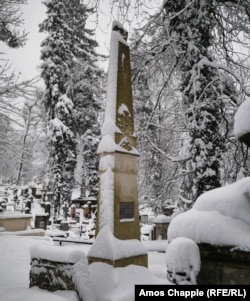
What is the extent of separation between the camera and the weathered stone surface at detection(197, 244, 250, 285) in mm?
2328

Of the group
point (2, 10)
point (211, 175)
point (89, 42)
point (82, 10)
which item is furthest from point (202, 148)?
point (89, 42)

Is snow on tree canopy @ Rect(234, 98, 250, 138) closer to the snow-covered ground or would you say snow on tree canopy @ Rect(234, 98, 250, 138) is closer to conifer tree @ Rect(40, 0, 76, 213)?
the snow-covered ground

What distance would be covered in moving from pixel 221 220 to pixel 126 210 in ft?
13.9

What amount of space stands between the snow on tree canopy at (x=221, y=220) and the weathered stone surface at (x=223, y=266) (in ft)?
0.19

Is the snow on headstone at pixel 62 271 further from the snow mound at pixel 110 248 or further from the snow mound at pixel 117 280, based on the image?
the snow mound at pixel 110 248

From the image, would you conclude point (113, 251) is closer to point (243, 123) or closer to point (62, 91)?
point (243, 123)

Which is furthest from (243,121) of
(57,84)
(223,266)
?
(57,84)

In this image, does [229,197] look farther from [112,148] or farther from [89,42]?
[89,42]

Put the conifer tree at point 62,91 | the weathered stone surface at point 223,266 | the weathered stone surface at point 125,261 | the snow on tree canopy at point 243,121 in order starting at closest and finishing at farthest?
the snow on tree canopy at point 243,121
the weathered stone surface at point 223,266
the weathered stone surface at point 125,261
the conifer tree at point 62,91

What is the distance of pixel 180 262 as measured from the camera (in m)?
2.54

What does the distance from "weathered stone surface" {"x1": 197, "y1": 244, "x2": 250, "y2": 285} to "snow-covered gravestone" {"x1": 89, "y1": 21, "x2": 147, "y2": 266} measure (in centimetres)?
348

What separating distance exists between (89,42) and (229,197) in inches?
1104

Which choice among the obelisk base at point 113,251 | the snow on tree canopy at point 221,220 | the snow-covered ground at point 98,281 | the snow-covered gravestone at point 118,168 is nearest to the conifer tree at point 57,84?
the snow-covered ground at point 98,281

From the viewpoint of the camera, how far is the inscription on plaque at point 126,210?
6.47 metres
